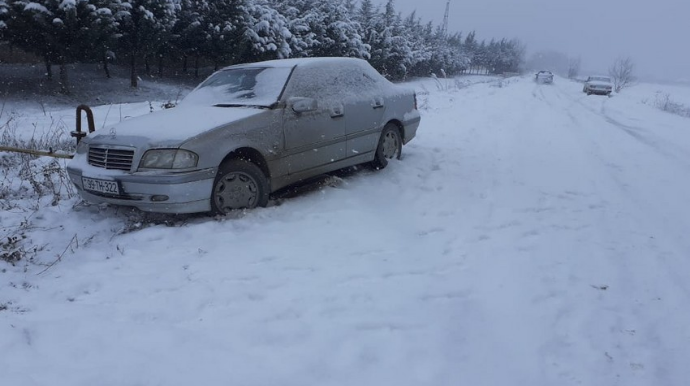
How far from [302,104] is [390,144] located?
7.20 ft

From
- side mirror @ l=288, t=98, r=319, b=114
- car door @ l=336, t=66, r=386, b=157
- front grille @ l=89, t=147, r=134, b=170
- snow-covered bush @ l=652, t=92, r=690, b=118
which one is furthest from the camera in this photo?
snow-covered bush @ l=652, t=92, r=690, b=118

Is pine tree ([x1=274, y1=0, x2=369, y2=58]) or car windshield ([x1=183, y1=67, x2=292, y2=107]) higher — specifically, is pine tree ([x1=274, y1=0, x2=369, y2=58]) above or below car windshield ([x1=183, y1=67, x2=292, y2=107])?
above

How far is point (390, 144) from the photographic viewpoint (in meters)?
6.69

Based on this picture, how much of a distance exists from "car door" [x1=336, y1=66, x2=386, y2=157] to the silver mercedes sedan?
1cm

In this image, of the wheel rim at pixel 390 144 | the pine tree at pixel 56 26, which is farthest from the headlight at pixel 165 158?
the pine tree at pixel 56 26

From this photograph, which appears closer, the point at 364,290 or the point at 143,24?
the point at 364,290

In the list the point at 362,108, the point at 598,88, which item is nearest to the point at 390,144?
the point at 362,108

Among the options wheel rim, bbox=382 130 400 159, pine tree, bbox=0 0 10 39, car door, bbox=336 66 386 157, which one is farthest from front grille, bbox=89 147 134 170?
pine tree, bbox=0 0 10 39

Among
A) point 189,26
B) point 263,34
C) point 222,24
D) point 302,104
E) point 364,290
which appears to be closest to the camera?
point 364,290

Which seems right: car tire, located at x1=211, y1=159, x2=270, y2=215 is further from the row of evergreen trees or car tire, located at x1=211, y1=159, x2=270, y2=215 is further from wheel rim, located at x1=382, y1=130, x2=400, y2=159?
the row of evergreen trees

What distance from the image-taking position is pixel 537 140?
909 centimetres

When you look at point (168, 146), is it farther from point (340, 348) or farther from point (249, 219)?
point (340, 348)

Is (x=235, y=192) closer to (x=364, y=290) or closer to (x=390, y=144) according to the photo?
(x=364, y=290)

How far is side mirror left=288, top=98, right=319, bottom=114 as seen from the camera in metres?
4.83
